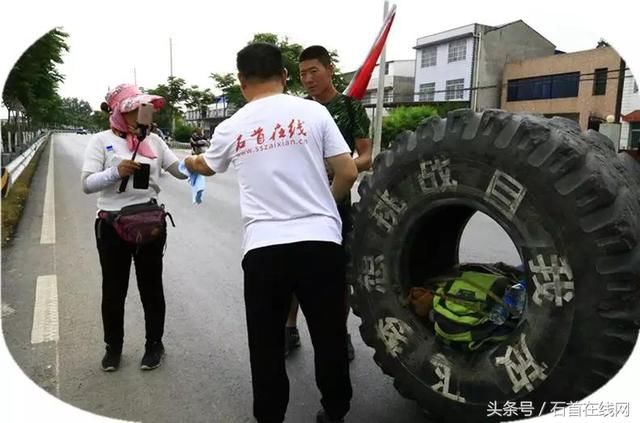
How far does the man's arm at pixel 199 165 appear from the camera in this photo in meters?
2.63

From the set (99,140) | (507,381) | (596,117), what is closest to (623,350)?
(507,381)

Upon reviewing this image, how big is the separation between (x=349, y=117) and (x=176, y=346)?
6.53 feet

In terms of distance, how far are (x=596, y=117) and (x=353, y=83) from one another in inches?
1205

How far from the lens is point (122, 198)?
3283mm

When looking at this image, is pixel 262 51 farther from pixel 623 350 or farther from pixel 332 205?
pixel 623 350

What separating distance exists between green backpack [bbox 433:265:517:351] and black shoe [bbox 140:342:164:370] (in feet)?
6.14

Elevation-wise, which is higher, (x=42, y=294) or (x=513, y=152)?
(x=513, y=152)

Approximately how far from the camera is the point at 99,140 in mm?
3252

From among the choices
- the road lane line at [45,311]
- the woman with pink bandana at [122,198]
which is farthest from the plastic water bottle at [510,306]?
the road lane line at [45,311]

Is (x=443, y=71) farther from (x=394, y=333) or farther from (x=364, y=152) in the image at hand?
(x=394, y=333)

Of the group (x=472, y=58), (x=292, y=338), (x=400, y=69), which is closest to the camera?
(x=292, y=338)

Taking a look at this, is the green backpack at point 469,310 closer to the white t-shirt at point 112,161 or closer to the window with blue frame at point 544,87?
the white t-shirt at point 112,161

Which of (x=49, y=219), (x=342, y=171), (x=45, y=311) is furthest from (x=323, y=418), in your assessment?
(x=49, y=219)

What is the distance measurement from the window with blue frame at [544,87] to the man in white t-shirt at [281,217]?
1299 inches
